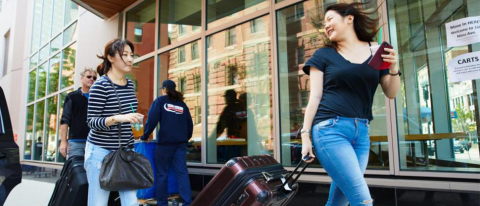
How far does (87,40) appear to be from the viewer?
9.20 meters

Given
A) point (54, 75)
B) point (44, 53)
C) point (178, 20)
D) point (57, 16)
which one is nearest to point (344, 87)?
point (178, 20)

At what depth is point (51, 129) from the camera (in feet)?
37.5

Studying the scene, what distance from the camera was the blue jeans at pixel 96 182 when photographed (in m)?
2.26

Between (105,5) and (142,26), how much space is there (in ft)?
→ 3.19

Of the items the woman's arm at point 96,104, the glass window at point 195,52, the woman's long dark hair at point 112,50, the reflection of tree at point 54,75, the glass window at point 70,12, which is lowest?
the woman's arm at point 96,104

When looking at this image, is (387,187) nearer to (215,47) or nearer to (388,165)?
(388,165)

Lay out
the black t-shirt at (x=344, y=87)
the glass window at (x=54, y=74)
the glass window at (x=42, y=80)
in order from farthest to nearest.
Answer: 1. the glass window at (x=42, y=80)
2. the glass window at (x=54, y=74)
3. the black t-shirt at (x=344, y=87)

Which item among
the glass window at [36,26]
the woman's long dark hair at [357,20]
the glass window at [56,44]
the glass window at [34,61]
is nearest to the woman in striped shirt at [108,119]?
the woman's long dark hair at [357,20]

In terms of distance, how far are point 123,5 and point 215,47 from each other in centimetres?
307

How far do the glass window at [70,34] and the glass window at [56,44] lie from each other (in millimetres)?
456

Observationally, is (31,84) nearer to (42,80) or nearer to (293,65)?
(42,80)

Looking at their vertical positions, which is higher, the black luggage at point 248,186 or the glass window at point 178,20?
the glass window at point 178,20

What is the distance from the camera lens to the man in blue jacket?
177 inches

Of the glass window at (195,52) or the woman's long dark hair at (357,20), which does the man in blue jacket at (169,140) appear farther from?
the woman's long dark hair at (357,20)
